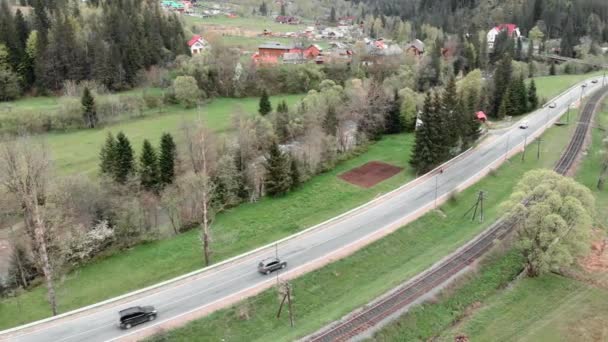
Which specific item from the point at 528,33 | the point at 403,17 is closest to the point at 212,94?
the point at 528,33

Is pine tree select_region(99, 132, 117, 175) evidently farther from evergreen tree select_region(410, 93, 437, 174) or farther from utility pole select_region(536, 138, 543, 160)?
utility pole select_region(536, 138, 543, 160)

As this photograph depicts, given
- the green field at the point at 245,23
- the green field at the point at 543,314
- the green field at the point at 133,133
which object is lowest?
the green field at the point at 543,314

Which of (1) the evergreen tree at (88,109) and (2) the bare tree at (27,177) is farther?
(1) the evergreen tree at (88,109)

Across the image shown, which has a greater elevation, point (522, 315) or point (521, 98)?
point (521, 98)

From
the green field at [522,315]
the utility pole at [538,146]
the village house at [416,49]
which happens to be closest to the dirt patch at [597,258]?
the green field at [522,315]

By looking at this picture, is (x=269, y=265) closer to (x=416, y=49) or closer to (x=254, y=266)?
(x=254, y=266)

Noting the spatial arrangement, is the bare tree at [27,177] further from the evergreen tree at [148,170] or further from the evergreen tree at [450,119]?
the evergreen tree at [450,119]

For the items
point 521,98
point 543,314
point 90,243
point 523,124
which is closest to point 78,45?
point 90,243
